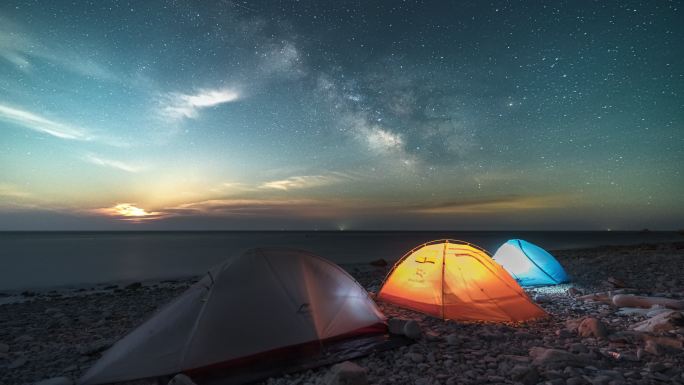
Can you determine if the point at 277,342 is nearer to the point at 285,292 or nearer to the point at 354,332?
the point at 285,292

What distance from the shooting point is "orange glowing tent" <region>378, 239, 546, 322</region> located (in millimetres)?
8305

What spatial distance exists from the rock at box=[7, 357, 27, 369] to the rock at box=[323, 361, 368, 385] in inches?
243

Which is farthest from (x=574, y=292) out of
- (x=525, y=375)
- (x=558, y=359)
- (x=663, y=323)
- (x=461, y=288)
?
(x=525, y=375)

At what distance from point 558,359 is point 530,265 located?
886 centimetres

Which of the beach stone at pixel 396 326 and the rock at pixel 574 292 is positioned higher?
the beach stone at pixel 396 326

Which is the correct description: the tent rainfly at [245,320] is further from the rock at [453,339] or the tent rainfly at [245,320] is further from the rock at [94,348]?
the rock at [94,348]

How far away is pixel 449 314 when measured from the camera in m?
8.45

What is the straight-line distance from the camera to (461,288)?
8.66 m

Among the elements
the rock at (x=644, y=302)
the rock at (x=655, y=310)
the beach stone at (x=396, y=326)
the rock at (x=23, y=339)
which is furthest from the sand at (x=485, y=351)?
the beach stone at (x=396, y=326)

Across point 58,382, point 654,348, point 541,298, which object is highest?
point 654,348

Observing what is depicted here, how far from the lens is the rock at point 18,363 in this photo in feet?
21.9

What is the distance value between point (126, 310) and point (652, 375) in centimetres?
1472

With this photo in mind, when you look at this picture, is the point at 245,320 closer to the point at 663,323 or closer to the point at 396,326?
the point at 396,326

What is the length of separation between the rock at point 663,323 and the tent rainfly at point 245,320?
5.14 m
